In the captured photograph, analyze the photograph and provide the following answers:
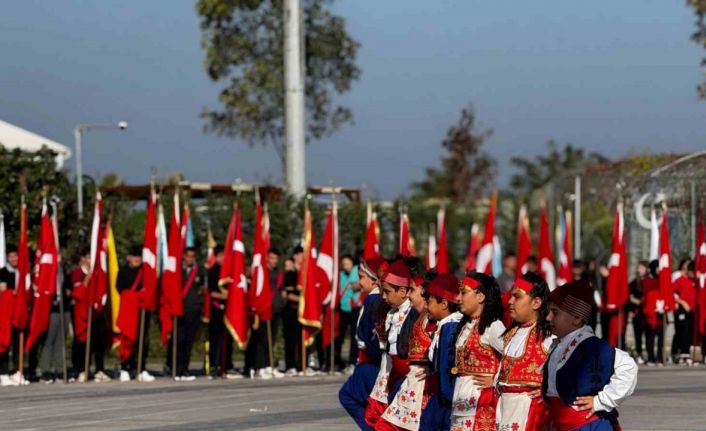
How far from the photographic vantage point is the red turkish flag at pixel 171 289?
2430 centimetres

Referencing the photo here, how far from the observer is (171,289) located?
80.0ft

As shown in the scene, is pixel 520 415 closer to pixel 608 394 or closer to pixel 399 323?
pixel 608 394

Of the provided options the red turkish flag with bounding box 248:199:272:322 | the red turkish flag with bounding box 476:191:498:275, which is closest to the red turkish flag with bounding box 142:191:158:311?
the red turkish flag with bounding box 248:199:272:322

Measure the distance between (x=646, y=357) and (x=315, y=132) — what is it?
24.9m

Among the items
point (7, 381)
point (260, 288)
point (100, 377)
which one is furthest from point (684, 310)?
point (7, 381)

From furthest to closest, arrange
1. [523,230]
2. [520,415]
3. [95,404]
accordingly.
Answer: [523,230] → [95,404] → [520,415]

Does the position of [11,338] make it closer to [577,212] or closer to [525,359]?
[525,359]

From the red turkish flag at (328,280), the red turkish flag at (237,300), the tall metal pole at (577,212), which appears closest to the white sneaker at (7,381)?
the red turkish flag at (237,300)

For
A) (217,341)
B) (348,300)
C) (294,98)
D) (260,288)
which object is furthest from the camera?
(294,98)

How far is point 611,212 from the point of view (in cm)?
4497

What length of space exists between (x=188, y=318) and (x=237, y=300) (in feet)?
2.47

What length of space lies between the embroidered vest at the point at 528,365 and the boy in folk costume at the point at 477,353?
65cm

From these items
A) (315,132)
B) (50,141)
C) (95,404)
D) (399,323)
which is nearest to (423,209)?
(315,132)

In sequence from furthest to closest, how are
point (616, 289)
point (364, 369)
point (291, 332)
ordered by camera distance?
1. point (616, 289)
2. point (291, 332)
3. point (364, 369)
